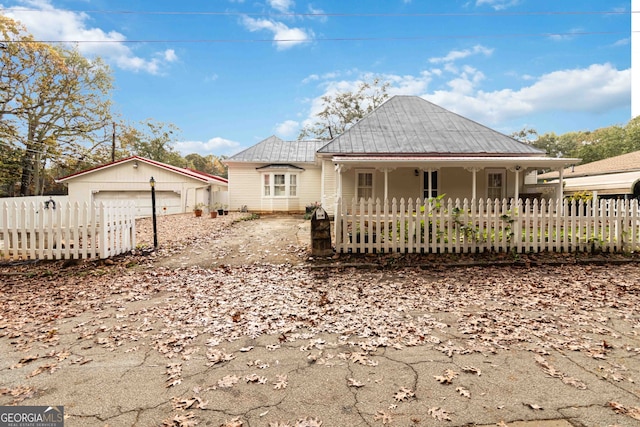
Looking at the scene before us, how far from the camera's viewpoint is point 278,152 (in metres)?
19.0

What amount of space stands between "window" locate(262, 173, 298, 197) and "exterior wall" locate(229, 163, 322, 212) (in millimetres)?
229

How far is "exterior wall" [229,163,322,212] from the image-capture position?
1822cm

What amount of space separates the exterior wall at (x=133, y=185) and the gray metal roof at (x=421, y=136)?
33.5 ft

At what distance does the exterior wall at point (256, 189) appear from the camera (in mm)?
18219

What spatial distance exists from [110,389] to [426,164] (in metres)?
11.6

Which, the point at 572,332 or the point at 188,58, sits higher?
the point at 188,58

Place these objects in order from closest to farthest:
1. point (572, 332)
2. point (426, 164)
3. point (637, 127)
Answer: point (572, 332) < point (426, 164) < point (637, 127)

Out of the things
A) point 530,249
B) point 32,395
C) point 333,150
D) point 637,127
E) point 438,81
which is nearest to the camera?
point 32,395

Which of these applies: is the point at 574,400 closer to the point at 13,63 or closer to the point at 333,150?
the point at 333,150

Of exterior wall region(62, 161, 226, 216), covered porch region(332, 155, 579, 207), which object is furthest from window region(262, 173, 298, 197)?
exterior wall region(62, 161, 226, 216)

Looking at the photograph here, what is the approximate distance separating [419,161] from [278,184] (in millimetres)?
9149

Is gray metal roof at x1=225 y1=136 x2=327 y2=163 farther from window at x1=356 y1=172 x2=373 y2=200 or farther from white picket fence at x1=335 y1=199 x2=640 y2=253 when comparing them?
white picket fence at x1=335 y1=199 x2=640 y2=253

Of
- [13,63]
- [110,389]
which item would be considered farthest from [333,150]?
[13,63]

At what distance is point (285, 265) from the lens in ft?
21.3
